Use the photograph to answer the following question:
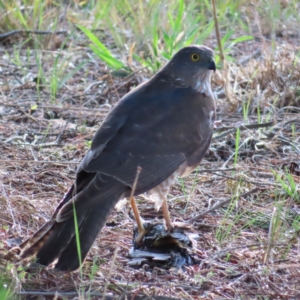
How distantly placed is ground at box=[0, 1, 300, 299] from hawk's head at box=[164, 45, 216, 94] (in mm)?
774

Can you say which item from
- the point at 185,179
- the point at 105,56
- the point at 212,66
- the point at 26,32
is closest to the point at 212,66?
the point at 212,66

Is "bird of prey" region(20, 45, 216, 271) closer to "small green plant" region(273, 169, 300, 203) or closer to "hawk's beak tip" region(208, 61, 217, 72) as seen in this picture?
"hawk's beak tip" region(208, 61, 217, 72)

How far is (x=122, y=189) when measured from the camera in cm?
449

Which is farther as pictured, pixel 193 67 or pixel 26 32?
pixel 26 32

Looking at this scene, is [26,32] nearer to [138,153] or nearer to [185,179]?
[185,179]

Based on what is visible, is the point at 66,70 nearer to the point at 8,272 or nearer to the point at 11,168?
the point at 11,168

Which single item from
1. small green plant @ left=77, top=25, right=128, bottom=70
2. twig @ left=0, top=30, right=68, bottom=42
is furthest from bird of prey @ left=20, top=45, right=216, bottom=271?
twig @ left=0, top=30, right=68, bottom=42

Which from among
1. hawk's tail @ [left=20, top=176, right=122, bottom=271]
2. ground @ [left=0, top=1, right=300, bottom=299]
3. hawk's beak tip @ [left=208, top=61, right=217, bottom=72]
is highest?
hawk's beak tip @ [left=208, top=61, right=217, bottom=72]

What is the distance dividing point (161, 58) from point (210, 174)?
2260 mm

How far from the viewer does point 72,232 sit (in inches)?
164

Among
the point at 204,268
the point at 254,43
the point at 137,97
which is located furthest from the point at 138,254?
the point at 254,43

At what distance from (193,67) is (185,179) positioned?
3.20ft

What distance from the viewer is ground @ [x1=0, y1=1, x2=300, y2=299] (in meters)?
4.13

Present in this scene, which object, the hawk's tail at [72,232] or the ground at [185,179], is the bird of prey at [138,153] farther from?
the ground at [185,179]
